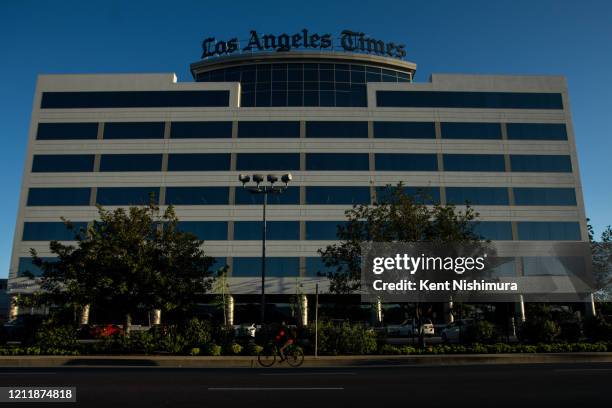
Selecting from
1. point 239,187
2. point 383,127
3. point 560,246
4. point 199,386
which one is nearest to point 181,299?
point 199,386

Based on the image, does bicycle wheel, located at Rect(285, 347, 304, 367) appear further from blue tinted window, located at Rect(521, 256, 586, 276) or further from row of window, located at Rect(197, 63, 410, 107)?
row of window, located at Rect(197, 63, 410, 107)

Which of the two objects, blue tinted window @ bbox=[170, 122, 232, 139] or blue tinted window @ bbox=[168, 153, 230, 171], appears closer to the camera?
blue tinted window @ bbox=[168, 153, 230, 171]

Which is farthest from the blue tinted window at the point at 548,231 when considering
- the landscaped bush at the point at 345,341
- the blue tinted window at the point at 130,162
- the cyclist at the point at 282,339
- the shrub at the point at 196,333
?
the blue tinted window at the point at 130,162

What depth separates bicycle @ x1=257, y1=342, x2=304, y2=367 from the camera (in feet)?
58.9

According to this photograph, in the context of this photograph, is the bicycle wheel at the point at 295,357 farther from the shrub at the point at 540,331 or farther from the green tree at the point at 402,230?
the shrub at the point at 540,331

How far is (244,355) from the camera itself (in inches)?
801

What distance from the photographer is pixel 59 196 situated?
4375cm

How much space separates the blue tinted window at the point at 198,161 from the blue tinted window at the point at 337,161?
7.50 meters

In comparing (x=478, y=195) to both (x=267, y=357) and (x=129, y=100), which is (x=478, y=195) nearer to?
(x=267, y=357)

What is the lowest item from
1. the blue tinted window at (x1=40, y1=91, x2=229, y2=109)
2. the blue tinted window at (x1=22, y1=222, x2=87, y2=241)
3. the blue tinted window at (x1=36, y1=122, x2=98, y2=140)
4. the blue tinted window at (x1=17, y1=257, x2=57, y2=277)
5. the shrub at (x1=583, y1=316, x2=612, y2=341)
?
the shrub at (x1=583, y1=316, x2=612, y2=341)

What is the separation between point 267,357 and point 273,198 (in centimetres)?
2611

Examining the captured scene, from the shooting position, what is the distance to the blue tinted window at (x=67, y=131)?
45.1 m

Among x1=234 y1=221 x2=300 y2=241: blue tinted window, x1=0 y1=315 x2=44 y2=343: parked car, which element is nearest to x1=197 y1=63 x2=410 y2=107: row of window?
x1=234 y1=221 x2=300 y2=241: blue tinted window

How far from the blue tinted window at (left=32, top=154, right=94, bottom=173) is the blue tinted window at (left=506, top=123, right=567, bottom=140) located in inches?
1503
